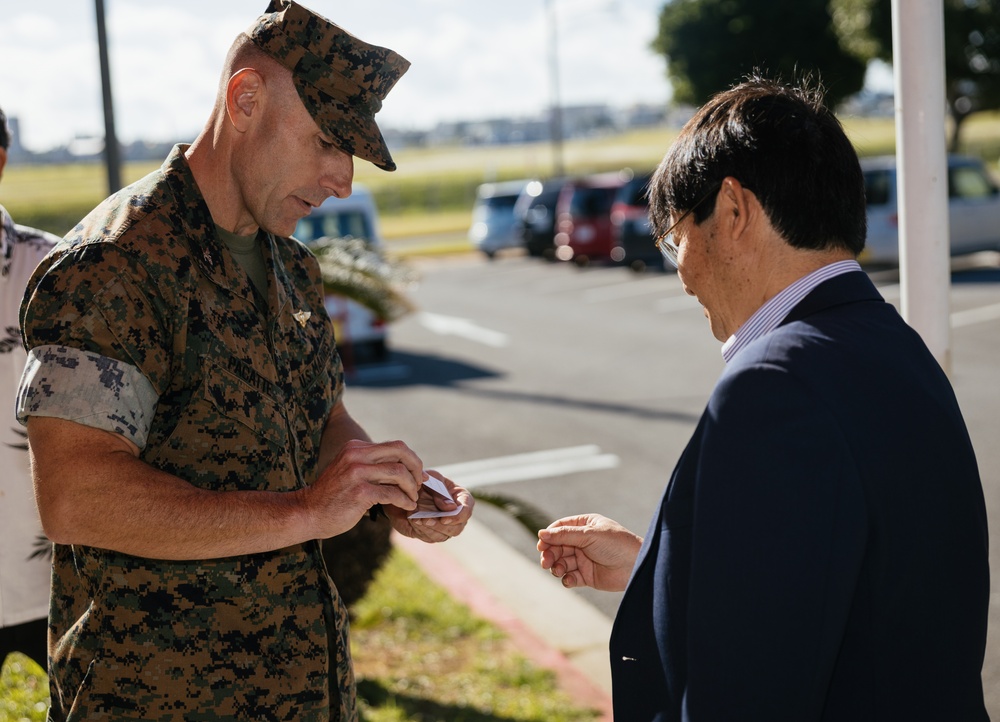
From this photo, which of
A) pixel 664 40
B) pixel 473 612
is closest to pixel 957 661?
pixel 473 612

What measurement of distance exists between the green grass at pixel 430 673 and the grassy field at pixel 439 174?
993cm

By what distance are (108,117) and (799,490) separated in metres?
5.11

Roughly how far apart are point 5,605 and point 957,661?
240 centimetres

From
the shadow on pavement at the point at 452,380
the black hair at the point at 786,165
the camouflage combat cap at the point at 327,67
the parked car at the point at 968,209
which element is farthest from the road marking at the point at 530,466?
the parked car at the point at 968,209

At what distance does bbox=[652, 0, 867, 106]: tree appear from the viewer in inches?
1188

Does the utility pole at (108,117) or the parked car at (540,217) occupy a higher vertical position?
the utility pole at (108,117)

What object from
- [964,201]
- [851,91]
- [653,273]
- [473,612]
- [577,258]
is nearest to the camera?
[473,612]

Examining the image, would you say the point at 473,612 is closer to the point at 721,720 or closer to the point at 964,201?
the point at 721,720

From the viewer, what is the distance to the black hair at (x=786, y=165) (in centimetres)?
161

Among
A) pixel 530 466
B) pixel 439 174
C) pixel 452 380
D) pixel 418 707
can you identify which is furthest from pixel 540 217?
pixel 439 174

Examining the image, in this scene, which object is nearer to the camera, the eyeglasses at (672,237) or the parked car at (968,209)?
the eyeglasses at (672,237)

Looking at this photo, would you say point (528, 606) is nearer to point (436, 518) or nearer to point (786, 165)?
point (436, 518)

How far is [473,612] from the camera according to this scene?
551 centimetres

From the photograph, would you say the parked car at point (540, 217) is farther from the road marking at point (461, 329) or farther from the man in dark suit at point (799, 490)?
the man in dark suit at point (799, 490)
